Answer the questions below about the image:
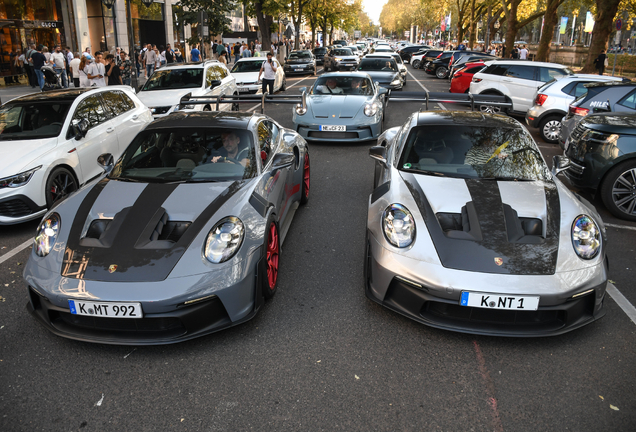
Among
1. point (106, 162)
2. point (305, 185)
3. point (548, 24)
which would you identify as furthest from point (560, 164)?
point (548, 24)

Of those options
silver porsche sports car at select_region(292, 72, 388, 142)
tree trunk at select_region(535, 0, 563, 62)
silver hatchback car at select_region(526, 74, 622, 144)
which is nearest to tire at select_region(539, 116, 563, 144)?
silver hatchback car at select_region(526, 74, 622, 144)

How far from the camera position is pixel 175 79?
1252cm

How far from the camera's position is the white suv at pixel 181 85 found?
1154 centimetres

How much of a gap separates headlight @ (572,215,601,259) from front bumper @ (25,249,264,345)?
2.49 meters

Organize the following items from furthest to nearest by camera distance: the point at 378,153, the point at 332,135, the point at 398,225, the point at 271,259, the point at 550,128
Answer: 1. the point at 550,128
2. the point at 332,135
3. the point at 378,153
4. the point at 271,259
5. the point at 398,225

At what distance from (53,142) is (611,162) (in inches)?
287

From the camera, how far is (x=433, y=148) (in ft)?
16.3

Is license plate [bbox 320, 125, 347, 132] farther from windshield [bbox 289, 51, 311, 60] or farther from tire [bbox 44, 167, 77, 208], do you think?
windshield [bbox 289, 51, 311, 60]

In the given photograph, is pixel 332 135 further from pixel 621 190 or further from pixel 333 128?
pixel 621 190

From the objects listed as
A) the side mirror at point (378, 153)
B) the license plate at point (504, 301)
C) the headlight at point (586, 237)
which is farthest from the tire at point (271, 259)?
the headlight at point (586, 237)

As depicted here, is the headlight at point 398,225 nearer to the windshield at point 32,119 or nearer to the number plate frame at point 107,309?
the number plate frame at point 107,309

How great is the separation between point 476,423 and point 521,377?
61 cm

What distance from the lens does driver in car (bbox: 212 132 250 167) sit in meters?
4.67

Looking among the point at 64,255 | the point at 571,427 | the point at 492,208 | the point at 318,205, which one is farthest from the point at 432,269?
the point at 318,205
